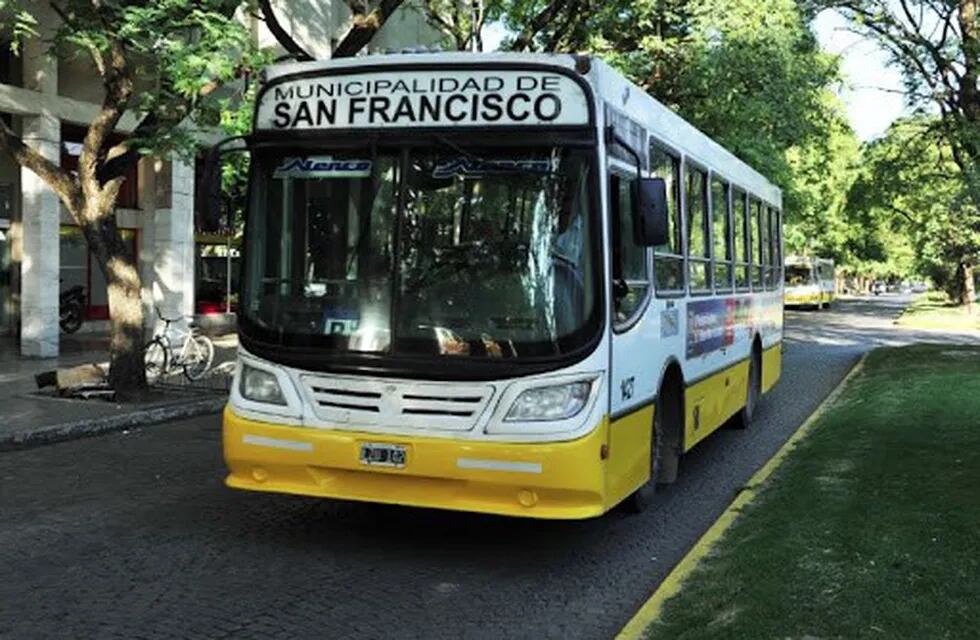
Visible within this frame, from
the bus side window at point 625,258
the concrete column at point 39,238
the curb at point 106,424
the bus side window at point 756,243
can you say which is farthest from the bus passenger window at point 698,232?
the concrete column at point 39,238

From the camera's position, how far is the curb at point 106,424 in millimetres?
10289

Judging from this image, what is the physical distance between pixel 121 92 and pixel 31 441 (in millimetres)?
4534

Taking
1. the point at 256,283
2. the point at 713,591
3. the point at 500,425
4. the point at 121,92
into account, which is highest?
the point at 121,92

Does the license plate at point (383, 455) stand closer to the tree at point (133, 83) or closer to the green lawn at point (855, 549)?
the green lawn at point (855, 549)

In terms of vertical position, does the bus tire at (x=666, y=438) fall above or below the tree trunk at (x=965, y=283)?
below

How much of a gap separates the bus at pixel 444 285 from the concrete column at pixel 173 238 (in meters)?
14.4

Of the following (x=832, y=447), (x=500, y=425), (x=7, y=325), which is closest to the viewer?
(x=500, y=425)

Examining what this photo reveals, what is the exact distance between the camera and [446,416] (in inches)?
230

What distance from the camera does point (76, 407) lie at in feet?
39.8

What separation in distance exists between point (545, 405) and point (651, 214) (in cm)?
137

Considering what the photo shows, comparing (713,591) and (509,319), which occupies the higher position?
(509,319)

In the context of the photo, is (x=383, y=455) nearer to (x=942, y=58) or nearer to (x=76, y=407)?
(x=76, y=407)

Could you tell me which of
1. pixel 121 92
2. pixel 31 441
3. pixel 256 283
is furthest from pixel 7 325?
pixel 256 283

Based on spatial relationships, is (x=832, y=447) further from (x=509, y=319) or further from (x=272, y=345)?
(x=272, y=345)
